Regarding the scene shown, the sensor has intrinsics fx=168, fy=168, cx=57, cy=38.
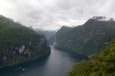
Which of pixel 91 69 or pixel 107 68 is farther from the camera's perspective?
pixel 91 69

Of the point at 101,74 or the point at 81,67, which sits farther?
the point at 81,67

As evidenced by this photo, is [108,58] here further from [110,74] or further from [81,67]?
[81,67]

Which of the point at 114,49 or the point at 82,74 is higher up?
the point at 114,49

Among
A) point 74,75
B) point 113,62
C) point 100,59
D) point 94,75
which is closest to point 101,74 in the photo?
point 94,75

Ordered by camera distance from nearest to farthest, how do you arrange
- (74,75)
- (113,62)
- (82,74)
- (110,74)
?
1. (110,74)
2. (113,62)
3. (82,74)
4. (74,75)

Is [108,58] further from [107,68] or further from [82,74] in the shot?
[82,74]

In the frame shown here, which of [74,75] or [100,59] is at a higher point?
[100,59]

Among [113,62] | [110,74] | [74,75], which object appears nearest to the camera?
[110,74]

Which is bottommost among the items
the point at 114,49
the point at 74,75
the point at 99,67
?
the point at 74,75

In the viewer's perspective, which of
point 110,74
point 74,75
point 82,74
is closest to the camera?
point 110,74
